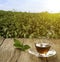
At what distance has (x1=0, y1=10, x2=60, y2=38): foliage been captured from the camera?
418cm

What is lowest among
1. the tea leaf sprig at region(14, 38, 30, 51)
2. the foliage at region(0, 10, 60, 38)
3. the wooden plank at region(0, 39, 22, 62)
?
the foliage at region(0, 10, 60, 38)

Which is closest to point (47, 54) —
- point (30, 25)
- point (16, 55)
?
point (16, 55)

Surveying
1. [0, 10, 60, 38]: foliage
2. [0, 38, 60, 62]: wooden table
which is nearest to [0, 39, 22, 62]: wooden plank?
[0, 38, 60, 62]: wooden table

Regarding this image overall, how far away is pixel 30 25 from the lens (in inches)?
168

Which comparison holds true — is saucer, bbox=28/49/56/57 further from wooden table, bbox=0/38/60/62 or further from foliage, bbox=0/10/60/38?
foliage, bbox=0/10/60/38

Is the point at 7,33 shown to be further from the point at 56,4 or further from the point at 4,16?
the point at 56,4

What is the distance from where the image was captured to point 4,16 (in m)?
4.48

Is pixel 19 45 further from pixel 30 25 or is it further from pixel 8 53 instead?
pixel 30 25

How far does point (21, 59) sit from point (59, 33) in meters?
2.55

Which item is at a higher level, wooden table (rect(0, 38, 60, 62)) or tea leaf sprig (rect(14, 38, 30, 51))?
tea leaf sprig (rect(14, 38, 30, 51))

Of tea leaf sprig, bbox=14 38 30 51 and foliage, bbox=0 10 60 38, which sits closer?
tea leaf sprig, bbox=14 38 30 51

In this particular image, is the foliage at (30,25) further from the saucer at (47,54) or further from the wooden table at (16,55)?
the saucer at (47,54)

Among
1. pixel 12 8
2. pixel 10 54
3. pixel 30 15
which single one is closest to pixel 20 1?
pixel 12 8

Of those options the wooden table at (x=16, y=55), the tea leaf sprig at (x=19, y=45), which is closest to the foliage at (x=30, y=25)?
the wooden table at (x=16, y=55)
